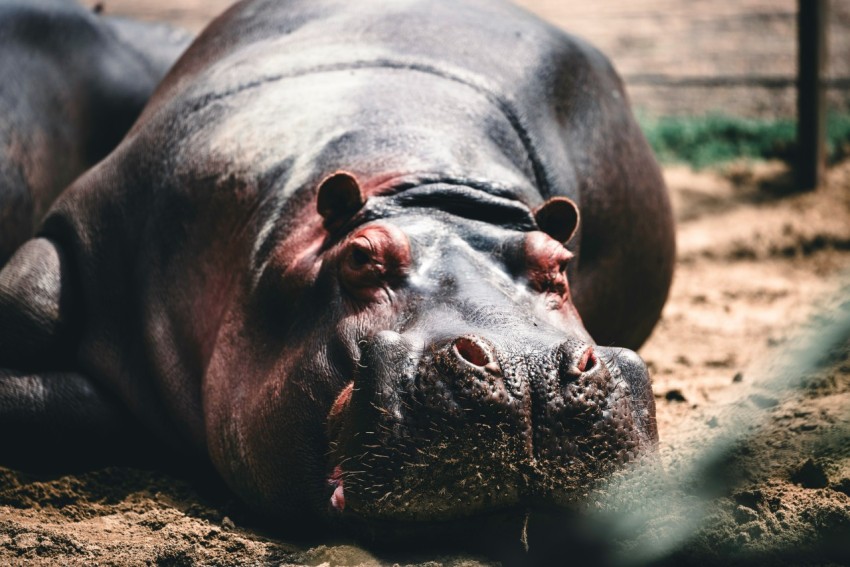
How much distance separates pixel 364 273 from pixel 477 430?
57cm

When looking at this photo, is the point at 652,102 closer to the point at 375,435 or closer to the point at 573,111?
the point at 573,111

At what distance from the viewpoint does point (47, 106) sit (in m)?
5.09

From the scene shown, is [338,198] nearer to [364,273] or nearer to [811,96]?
[364,273]

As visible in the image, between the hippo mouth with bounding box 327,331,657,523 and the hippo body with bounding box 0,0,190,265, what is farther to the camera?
the hippo body with bounding box 0,0,190,265

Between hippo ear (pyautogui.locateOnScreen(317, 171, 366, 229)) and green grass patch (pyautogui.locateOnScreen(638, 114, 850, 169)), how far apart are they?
5090 millimetres

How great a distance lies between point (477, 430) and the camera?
8.13 ft

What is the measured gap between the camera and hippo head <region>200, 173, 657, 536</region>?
251cm

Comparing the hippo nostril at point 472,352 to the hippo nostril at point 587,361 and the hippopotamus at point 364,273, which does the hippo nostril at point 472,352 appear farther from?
the hippo nostril at point 587,361

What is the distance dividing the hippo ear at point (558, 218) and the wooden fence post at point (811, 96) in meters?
4.60

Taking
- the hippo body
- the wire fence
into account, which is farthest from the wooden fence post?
the hippo body

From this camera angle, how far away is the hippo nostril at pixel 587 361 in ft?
8.38

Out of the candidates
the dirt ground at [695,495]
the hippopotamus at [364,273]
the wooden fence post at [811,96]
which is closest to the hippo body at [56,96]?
the hippopotamus at [364,273]

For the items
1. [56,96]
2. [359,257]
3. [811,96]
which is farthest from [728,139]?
[359,257]

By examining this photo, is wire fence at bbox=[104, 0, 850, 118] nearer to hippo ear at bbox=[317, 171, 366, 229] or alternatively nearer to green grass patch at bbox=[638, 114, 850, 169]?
green grass patch at bbox=[638, 114, 850, 169]
